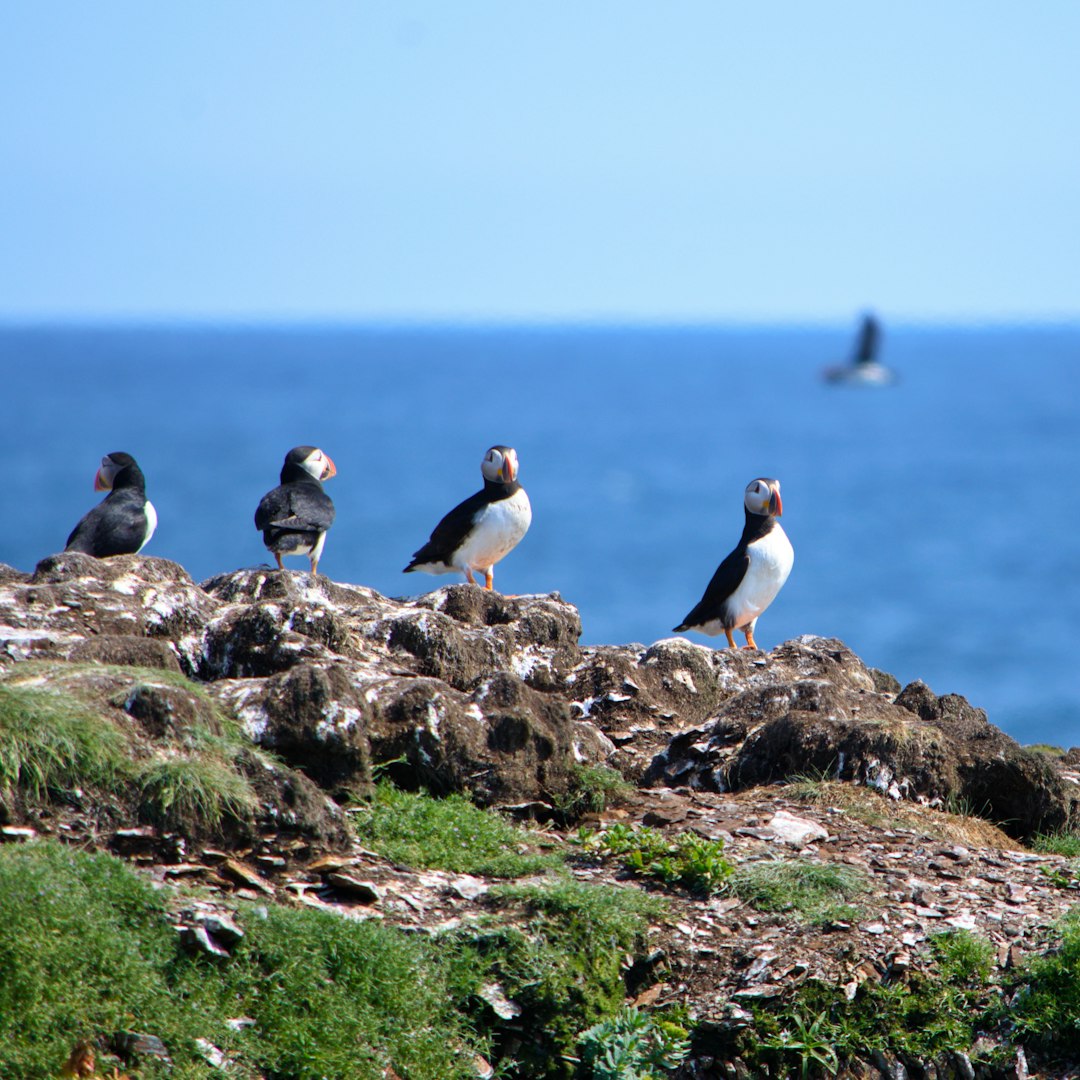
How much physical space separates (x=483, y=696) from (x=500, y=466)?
Answer: 5888 mm

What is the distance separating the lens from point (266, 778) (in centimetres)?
586

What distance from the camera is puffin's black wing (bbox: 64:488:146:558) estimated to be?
11344 mm

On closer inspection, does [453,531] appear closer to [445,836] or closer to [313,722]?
[313,722]

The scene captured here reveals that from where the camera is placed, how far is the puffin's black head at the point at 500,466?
12641 mm

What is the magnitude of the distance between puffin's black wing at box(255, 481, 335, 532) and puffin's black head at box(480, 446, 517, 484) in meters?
1.30

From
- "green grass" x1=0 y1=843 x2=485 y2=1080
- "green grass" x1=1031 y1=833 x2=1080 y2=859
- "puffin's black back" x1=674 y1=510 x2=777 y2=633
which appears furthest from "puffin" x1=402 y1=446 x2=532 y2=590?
"green grass" x1=0 y1=843 x2=485 y2=1080

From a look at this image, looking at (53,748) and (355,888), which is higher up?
(53,748)

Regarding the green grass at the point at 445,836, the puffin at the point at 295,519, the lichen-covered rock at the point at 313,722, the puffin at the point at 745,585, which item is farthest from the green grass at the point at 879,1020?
the puffin at the point at 295,519

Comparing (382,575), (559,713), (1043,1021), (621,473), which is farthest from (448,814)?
(621,473)

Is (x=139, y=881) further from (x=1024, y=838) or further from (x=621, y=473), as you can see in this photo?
(x=621, y=473)

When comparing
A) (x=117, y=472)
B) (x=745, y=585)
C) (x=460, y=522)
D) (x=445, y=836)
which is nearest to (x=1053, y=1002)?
(x=445, y=836)

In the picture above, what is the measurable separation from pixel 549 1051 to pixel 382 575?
57.4 meters

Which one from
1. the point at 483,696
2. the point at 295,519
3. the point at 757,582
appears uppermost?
the point at 295,519

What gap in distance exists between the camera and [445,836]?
6195 mm
